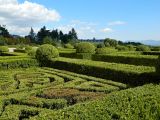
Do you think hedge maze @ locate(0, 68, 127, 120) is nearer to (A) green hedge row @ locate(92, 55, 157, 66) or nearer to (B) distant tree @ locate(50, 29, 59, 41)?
(A) green hedge row @ locate(92, 55, 157, 66)

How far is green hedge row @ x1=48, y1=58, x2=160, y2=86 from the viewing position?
42.3 ft

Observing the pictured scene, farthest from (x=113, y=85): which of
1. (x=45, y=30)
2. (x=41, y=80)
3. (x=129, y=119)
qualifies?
(x=45, y=30)

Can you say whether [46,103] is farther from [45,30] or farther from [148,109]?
[45,30]

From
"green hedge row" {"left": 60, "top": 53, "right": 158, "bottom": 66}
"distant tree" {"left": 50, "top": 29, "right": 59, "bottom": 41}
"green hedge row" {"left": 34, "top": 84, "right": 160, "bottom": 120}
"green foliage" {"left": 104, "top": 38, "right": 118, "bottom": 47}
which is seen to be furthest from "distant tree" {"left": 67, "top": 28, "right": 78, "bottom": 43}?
"green hedge row" {"left": 34, "top": 84, "right": 160, "bottom": 120}

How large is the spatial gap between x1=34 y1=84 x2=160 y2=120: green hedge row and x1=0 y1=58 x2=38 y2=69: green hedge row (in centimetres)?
1227

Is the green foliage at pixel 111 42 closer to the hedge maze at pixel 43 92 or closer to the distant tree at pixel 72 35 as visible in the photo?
the hedge maze at pixel 43 92

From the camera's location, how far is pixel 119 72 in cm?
1410

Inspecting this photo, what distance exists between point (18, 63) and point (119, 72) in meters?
8.06

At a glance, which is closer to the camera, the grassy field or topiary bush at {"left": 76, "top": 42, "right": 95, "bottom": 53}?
the grassy field

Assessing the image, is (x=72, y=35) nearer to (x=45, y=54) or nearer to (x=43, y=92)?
(x=45, y=54)

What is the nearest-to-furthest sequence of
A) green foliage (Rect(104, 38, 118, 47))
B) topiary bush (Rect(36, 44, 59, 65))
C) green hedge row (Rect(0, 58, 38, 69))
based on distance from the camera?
1. green hedge row (Rect(0, 58, 38, 69))
2. topiary bush (Rect(36, 44, 59, 65))
3. green foliage (Rect(104, 38, 118, 47))

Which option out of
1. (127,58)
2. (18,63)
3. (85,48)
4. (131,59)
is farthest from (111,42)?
(18,63)

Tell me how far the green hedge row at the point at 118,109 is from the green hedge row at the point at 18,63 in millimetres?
12272

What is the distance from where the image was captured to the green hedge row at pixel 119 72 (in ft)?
42.3
